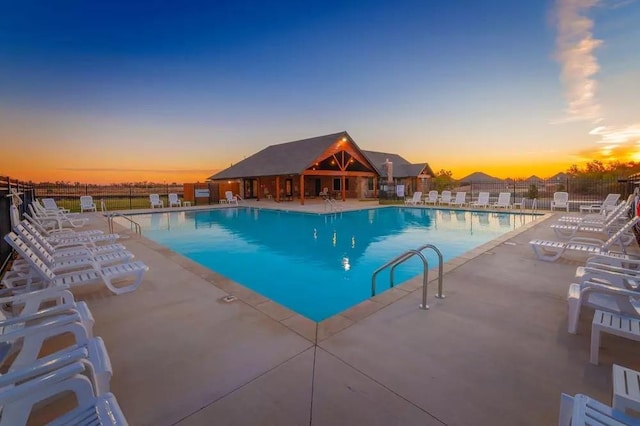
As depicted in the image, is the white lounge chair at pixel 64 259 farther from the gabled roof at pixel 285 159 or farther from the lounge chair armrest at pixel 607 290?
the gabled roof at pixel 285 159

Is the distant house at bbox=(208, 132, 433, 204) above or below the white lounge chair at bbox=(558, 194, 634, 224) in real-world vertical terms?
above

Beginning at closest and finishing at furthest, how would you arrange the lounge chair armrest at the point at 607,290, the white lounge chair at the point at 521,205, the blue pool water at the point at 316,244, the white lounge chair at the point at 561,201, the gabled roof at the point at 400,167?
the lounge chair armrest at the point at 607,290 → the blue pool water at the point at 316,244 → the white lounge chair at the point at 561,201 → the white lounge chair at the point at 521,205 → the gabled roof at the point at 400,167

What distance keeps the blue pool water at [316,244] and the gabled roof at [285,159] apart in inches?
243

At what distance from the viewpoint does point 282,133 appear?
28000mm

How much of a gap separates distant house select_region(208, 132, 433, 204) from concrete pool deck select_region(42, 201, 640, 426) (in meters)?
17.0

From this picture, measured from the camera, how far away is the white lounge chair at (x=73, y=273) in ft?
12.3

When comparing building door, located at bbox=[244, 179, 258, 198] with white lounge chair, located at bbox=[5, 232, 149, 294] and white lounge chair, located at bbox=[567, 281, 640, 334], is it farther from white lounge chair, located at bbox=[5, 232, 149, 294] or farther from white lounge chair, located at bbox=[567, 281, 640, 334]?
white lounge chair, located at bbox=[567, 281, 640, 334]

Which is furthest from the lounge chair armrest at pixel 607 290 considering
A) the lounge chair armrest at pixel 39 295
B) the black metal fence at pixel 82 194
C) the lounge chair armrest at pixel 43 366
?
the black metal fence at pixel 82 194

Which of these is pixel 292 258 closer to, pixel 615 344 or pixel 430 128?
pixel 615 344

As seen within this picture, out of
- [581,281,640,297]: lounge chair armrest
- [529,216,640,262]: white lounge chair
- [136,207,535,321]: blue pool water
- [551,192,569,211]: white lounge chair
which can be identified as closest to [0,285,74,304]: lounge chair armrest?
A: [136,207,535,321]: blue pool water

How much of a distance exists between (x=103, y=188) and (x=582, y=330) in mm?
30436

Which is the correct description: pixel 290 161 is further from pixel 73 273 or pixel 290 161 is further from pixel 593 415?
pixel 593 415

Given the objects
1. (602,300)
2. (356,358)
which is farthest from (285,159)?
(602,300)

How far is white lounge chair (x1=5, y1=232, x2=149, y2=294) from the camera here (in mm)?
3750
